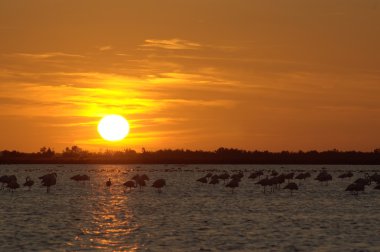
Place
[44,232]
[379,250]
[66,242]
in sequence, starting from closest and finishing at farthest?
[379,250] < [66,242] < [44,232]

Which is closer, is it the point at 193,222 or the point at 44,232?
the point at 44,232

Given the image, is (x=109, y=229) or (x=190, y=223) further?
(x=190, y=223)

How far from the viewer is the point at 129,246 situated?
3130 cm

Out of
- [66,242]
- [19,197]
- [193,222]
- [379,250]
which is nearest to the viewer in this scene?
[379,250]

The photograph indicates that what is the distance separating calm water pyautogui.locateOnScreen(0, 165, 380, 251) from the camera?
1248 inches

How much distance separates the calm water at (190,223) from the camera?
3169 cm

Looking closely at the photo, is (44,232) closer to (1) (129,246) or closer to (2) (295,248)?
(1) (129,246)

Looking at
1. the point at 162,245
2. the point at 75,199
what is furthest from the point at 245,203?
the point at 162,245

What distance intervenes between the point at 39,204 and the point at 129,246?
24076mm

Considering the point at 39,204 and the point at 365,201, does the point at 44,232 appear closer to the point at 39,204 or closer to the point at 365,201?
the point at 39,204

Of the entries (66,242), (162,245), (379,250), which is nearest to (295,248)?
(379,250)

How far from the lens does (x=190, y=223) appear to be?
131 feet

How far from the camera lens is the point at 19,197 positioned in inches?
2442

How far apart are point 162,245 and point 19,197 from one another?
3352cm
